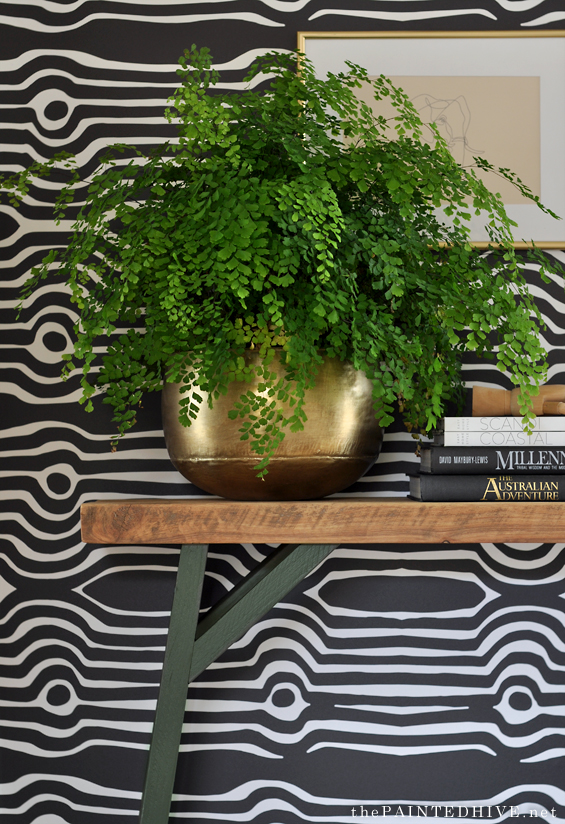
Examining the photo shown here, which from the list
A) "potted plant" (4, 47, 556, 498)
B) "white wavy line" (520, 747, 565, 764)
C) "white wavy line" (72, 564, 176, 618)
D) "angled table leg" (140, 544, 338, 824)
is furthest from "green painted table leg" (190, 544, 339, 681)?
"white wavy line" (520, 747, 565, 764)

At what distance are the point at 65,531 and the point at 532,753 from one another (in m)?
0.95

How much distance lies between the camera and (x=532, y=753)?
1.10m

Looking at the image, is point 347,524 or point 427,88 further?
point 427,88

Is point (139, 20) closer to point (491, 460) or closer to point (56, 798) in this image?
point (491, 460)

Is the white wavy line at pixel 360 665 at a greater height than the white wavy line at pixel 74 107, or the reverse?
the white wavy line at pixel 74 107

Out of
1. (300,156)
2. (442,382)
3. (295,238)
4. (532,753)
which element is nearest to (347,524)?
(442,382)

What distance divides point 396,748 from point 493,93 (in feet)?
4.03

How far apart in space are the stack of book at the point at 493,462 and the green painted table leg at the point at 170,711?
0.37 m

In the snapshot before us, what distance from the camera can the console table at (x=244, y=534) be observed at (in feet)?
2.77

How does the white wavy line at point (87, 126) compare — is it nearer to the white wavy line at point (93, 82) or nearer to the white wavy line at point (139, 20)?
the white wavy line at point (93, 82)

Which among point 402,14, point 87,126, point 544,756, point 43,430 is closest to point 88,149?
point 87,126

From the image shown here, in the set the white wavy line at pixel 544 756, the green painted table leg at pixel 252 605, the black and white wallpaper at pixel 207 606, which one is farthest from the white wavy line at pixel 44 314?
the white wavy line at pixel 544 756

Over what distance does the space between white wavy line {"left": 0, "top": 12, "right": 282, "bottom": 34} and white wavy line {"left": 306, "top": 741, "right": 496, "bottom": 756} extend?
4.40 feet

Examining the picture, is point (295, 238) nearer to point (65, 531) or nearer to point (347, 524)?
point (347, 524)
